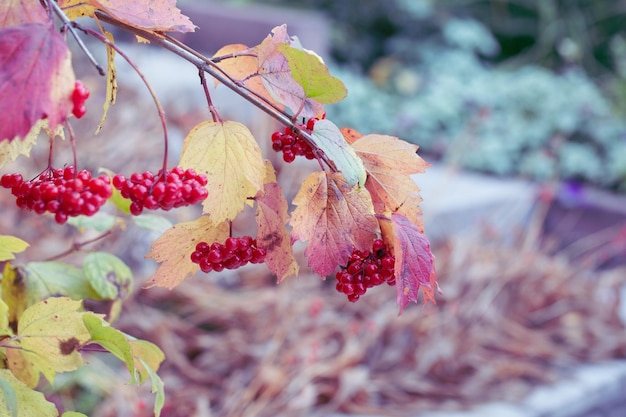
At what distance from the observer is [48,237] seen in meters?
1.94

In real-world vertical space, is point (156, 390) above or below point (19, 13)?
below

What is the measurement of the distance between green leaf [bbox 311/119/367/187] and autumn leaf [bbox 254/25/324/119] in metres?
0.04

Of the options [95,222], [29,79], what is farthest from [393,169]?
[95,222]

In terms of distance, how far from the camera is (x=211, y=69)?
0.55m

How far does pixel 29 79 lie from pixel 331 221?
238 mm

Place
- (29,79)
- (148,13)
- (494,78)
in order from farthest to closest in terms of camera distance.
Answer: (494,78) → (148,13) → (29,79)

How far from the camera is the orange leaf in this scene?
0.50 m

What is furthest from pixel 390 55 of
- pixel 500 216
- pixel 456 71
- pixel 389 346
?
pixel 389 346

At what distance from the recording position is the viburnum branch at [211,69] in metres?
0.53

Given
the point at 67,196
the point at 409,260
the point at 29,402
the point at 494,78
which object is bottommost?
the point at 29,402

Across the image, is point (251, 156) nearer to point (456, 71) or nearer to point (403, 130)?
point (403, 130)

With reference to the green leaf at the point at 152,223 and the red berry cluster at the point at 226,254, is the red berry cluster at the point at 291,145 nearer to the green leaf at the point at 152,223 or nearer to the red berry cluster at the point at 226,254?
the red berry cluster at the point at 226,254

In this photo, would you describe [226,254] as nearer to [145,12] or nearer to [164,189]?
[164,189]

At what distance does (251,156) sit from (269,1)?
6021mm
